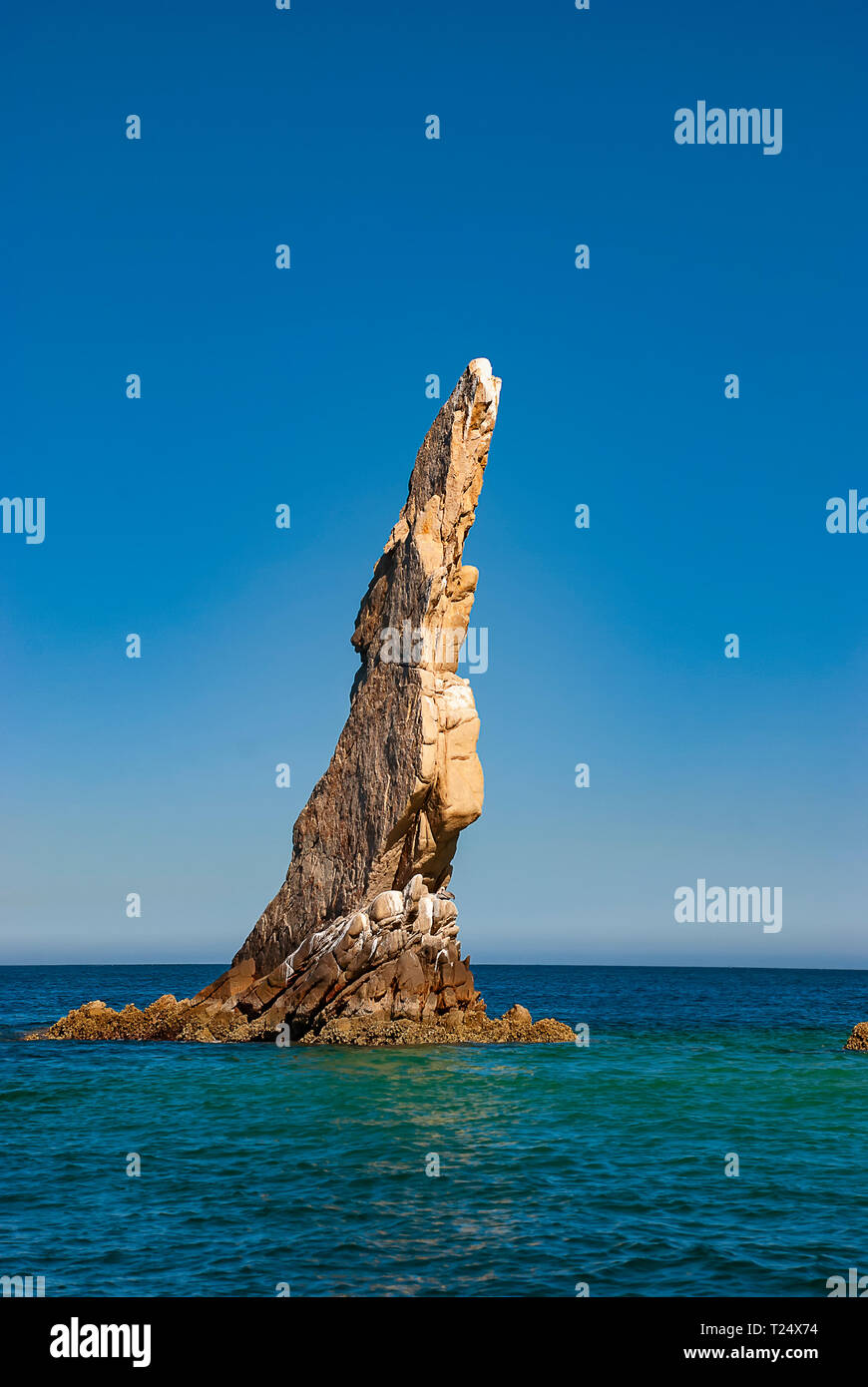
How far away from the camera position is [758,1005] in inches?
3086

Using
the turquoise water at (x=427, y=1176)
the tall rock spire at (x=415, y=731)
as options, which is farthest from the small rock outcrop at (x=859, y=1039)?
the tall rock spire at (x=415, y=731)

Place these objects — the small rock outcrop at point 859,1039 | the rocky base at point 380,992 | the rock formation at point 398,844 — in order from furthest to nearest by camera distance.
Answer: the small rock outcrop at point 859,1039 < the rock formation at point 398,844 < the rocky base at point 380,992

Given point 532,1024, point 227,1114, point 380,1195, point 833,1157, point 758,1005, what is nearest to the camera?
point 380,1195

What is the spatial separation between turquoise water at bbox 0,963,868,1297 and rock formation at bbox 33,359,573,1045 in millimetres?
3606

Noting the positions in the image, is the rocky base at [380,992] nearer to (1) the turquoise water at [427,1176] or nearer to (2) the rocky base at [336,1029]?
(2) the rocky base at [336,1029]

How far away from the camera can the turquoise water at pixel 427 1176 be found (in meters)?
13.6

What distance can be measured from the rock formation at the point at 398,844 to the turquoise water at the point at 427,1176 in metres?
3.61

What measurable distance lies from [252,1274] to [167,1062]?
71.2ft

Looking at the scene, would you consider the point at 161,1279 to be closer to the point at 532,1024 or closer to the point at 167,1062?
the point at 167,1062

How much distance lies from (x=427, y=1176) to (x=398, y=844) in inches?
862

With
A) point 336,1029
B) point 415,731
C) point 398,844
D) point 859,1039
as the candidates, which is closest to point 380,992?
point 336,1029

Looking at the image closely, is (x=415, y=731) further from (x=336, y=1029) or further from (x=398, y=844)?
(x=336, y=1029)

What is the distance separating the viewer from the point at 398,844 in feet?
131
